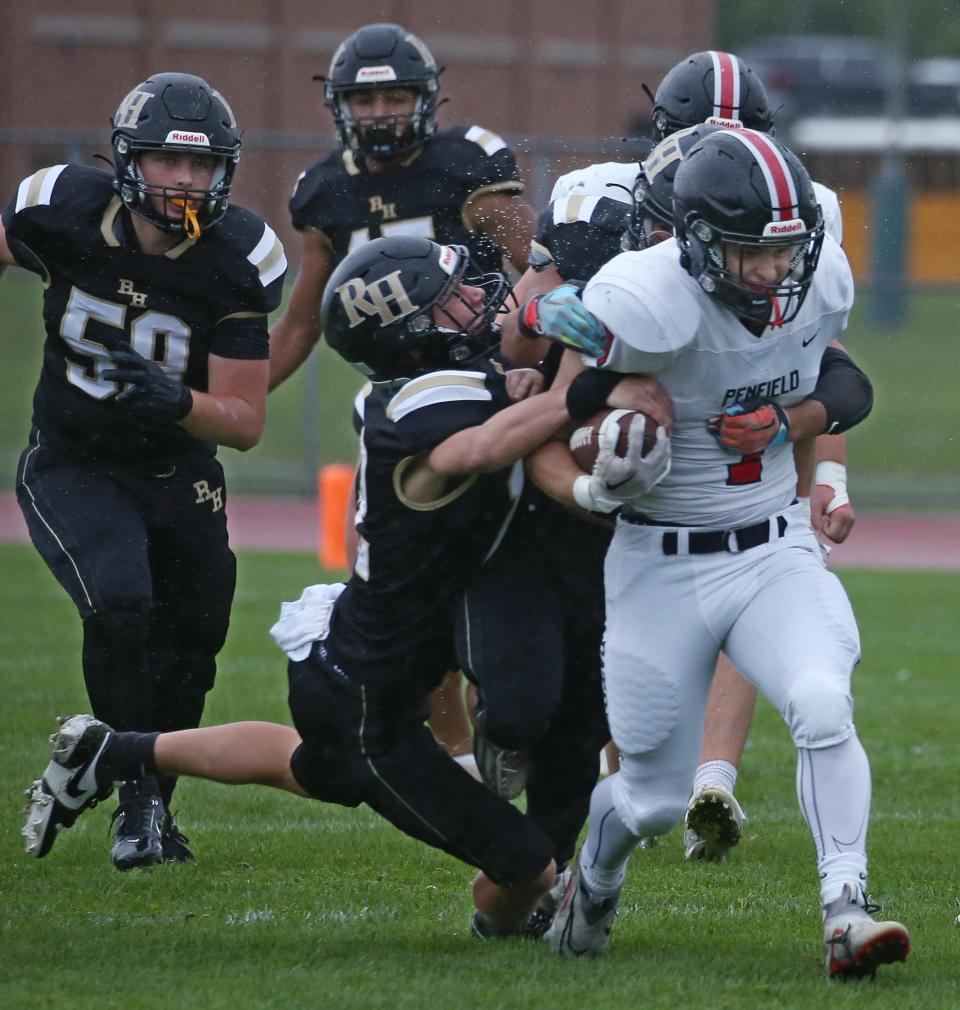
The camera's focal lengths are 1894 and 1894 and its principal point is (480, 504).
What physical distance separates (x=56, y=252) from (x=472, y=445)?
1655 millimetres

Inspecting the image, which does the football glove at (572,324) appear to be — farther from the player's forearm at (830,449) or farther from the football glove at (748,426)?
the player's forearm at (830,449)

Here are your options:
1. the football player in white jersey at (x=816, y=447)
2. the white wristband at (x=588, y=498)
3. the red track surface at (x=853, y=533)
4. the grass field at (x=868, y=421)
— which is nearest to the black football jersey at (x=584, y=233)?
the football player in white jersey at (x=816, y=447)

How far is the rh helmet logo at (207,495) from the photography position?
16.3ft

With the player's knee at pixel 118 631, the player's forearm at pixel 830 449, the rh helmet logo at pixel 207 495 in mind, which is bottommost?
the player's knee at pixel 118 631

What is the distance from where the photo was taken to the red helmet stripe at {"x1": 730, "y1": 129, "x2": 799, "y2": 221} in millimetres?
3598

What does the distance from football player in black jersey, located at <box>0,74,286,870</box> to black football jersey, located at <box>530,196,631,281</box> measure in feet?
2.66

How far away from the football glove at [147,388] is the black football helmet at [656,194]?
3.72ft

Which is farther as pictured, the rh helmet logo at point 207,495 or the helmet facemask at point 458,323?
the rh helmet logo at point 207,495

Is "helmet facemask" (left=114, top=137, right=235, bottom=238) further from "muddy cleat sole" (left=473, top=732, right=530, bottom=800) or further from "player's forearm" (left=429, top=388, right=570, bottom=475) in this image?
"muddy cleat sole" (left=473, top=732, right=530, bottom=800)

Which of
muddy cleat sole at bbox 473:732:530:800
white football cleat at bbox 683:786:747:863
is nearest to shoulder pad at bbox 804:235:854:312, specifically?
muddy cleat sole at bbox 473:732:530:800

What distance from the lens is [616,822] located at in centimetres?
382

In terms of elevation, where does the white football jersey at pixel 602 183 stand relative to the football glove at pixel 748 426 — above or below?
above

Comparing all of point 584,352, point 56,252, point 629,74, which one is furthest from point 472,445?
point 629,74

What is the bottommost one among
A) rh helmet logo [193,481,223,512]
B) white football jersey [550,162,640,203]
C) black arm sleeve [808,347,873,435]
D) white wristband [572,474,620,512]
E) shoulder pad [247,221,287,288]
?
rh helmet logo [193,481,223,512]
